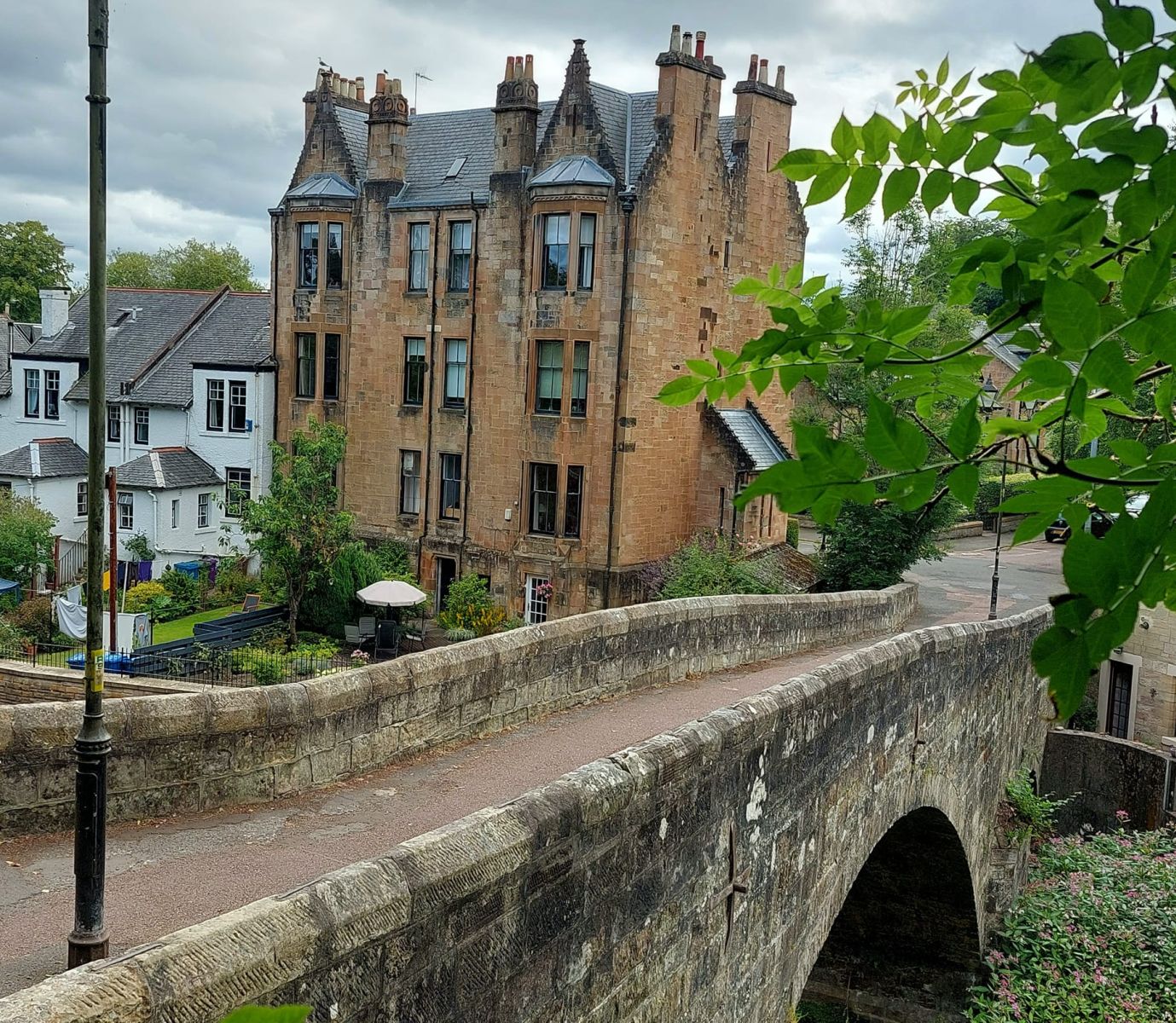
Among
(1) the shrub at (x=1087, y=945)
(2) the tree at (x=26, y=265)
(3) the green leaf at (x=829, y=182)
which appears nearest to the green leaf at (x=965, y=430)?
(3) the green leaf at (x=829, y=182)

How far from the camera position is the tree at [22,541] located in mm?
31797

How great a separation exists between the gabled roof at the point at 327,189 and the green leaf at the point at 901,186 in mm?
31642

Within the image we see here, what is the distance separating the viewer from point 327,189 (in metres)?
33.2

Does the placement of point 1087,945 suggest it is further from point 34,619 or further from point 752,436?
point 34,619

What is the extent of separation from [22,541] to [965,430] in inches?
1306

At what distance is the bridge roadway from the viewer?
22.8 feet

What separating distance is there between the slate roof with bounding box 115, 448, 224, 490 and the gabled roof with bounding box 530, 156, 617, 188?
14507mm

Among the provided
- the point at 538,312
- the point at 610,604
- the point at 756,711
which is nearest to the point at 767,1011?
the point at 756,711

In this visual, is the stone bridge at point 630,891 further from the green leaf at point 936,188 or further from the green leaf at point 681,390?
the green leaf at point 936,188

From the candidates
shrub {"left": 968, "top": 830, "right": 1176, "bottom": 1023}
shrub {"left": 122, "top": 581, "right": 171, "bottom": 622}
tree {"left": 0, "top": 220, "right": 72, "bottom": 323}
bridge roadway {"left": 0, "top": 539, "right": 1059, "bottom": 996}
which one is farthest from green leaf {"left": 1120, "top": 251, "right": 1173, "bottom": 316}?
tree {"left": 0, "top": 220, "right": 72, "bottom": 323}

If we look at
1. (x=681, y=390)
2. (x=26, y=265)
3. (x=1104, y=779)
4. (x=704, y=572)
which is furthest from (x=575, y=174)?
(x=26, y=265)

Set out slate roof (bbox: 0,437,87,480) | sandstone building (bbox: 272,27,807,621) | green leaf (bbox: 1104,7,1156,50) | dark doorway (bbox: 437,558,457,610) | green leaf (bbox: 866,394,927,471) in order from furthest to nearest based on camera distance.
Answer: slate roof (bbox: 0,437,87,480), dark doorway (bbox: 437,558,457,610), sandstone building (bbox: 272,27,807,621), green leaf (bbox: 866,394,927,471), green leaf (bbox: 1104,7,1156,50)

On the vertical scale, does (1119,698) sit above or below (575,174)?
below

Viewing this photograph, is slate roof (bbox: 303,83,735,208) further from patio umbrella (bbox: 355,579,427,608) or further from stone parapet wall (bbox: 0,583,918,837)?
stone parapet wall (bbox: 0,583,918,837)
